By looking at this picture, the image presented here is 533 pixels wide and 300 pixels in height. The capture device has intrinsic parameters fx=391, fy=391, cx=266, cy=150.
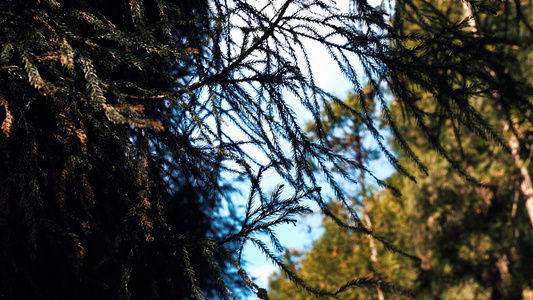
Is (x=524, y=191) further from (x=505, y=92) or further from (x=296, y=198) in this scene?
(x=296, y=198)

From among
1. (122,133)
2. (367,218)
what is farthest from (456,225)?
(122,133)

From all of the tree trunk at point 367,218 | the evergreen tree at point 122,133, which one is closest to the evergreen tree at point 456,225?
the tree trunk at point 367,218

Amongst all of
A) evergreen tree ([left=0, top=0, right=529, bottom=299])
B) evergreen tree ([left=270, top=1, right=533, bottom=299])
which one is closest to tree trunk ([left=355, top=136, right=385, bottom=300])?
evergreen tree ([left=270, top=1, right=533, bottom=299])

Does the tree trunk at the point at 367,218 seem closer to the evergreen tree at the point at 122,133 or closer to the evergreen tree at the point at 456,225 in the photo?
the evergreen tree at the point at 456,225

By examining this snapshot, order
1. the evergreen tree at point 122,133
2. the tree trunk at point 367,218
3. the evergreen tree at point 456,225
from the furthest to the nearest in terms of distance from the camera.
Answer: the evergreen tree at point 456,225
the tree trunk at point 367,218
the evergreen tree at point 122,133

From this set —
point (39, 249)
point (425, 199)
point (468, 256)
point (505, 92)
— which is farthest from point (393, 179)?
point (39, 249)

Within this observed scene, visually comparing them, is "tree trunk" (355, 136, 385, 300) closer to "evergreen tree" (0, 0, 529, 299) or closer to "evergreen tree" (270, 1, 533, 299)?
"evergreen tree" (270, 1, 533, 299)

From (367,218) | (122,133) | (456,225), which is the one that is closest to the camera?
(122,133)

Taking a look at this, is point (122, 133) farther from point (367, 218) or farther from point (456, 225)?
point (456, 225)

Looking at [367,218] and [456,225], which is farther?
[456,225]

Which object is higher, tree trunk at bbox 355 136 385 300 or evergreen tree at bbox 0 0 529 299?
tree trunk at bbox 355 136 385 300

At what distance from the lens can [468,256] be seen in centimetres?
1404

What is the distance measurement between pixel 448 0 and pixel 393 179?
7.42 m

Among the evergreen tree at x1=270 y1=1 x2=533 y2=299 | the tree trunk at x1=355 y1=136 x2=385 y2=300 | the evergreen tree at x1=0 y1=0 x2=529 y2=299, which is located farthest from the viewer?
the evergreen tree at x1=270 y1=1 x2=533 y2=299
